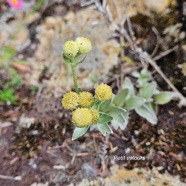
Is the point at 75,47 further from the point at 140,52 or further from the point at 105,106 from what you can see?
the point at 140,52

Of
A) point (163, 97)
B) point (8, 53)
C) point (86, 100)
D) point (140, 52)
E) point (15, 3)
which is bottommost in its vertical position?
point (163, 97)

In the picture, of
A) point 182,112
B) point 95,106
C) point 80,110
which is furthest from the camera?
point 182,112

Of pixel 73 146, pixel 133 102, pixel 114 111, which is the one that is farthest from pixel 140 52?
pixel 73 146

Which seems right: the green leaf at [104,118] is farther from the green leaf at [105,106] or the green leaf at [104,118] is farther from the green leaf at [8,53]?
the green leaf at [8,53]

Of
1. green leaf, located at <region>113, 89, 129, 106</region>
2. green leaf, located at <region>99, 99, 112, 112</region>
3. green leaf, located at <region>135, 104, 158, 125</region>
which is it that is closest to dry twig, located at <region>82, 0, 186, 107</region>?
green leaf, located at <region>135, 104, 158, 125</region>

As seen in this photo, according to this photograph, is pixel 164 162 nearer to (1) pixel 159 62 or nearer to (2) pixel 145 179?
(2) pixel 145 179

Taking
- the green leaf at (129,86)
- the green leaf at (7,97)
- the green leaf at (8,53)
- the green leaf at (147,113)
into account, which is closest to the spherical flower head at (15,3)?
the green leaf at (8,53)

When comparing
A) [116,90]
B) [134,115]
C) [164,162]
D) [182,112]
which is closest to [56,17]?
[116,90]
